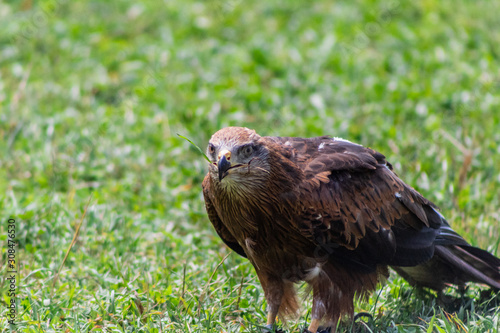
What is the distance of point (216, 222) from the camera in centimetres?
484

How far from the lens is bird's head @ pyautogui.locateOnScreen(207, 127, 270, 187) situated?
4.19 metres

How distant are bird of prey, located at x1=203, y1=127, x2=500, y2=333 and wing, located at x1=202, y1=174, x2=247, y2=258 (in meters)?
0.01

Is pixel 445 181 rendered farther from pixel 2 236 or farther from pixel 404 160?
pixel 2 236

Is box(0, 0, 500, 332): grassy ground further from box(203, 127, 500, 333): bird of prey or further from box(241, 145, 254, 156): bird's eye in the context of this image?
box(241, 145, 254, 156): bird's eye

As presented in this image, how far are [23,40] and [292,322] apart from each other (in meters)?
6.34

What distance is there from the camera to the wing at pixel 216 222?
4688 millimetres

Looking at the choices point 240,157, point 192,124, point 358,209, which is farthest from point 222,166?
point 192,124

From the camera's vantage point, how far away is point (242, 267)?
17.8ft

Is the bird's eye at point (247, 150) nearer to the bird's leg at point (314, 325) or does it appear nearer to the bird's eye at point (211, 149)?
the bird's eye at point (211, 149)

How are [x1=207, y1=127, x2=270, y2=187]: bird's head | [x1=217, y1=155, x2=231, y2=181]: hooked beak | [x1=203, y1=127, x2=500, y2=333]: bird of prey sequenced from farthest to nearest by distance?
[x1=203, y1=127, x2=500, y2=333]: bird of prey → [x1=207, y1=127, x2=270, y2=187]: bird's head → [x1=217, y1=155, x2=231, y2=181]: hooked beak

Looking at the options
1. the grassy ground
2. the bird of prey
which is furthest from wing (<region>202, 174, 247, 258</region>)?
the grassy ground

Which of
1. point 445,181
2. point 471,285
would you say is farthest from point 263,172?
point 445,181

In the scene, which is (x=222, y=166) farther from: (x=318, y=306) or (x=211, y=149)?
(x=318, y=306)

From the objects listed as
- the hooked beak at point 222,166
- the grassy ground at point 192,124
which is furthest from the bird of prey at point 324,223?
the grassy ground at point 192,124
